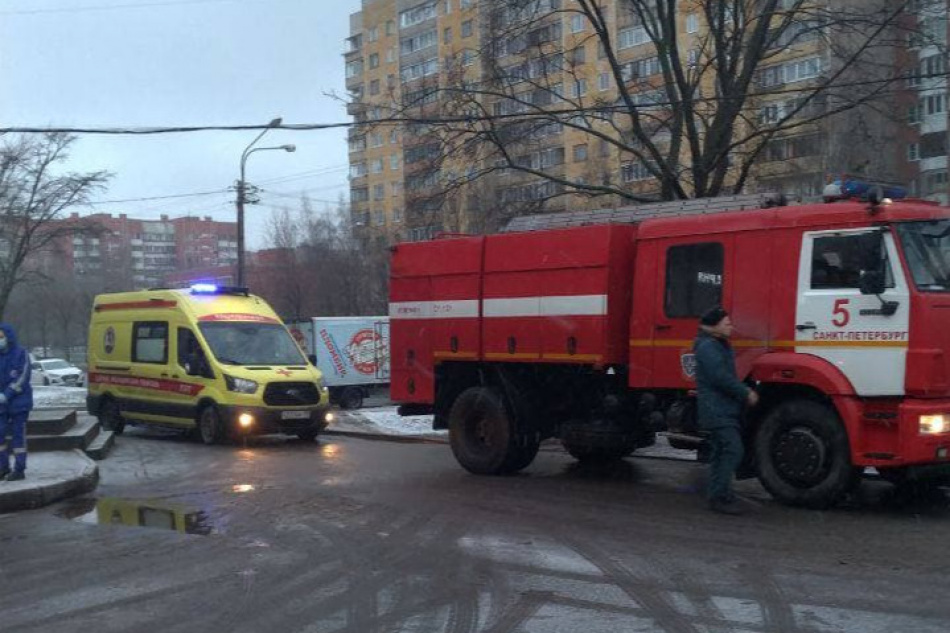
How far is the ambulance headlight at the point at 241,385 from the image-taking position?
15.4 m

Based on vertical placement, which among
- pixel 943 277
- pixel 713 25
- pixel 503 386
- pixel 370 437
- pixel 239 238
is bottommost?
pixel 370 437

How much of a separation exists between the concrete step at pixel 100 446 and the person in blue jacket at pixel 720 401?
30.9 ft

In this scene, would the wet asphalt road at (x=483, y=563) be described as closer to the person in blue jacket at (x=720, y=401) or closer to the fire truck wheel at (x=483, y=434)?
the person in blue jacket at (x=720, y=401)

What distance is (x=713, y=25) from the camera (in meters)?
16.3

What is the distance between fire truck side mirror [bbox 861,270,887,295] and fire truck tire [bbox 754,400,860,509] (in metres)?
1.14

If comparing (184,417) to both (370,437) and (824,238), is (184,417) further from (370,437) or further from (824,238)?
(824,238)

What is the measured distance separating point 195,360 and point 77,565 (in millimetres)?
9217

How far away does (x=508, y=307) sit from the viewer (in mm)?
10891

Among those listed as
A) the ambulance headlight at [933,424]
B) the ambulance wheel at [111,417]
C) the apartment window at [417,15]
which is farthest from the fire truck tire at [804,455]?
the apartment window at [417,15]

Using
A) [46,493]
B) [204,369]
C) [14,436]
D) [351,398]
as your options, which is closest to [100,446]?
[204,369]

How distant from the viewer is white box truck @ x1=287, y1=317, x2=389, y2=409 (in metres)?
28.4

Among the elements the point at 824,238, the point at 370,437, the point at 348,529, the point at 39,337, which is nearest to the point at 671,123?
the point at 370,437

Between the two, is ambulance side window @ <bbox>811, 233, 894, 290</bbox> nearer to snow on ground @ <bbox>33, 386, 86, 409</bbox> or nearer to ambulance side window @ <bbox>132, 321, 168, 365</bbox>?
ambulance side window @ <bbox>132, 321, 168, 365</bbox>

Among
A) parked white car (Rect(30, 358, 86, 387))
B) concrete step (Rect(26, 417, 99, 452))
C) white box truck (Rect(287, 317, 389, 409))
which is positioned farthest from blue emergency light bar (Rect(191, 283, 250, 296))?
parked white car (Rect(30, 358, 86, 387))
